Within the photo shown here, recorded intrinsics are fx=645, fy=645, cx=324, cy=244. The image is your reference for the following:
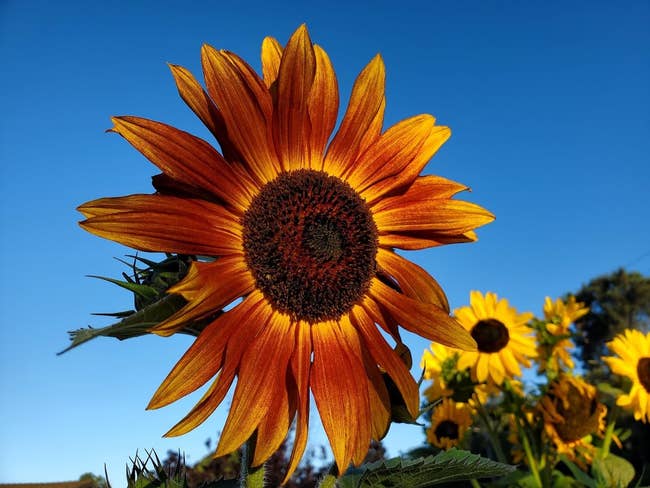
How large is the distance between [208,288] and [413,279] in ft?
1.82

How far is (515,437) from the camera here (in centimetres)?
451

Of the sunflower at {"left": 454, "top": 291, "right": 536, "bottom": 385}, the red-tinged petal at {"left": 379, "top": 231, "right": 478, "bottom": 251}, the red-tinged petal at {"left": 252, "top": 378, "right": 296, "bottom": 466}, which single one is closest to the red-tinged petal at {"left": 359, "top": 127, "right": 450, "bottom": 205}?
the red-tinged petal at {"left": 379, "top": 231, "right": 478, "bottom": 251}

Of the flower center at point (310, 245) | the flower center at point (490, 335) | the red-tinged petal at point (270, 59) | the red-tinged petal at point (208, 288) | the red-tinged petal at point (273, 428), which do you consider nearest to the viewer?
the red-tinged petal at point (208, 288)

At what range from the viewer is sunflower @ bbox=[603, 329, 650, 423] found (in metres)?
3.96

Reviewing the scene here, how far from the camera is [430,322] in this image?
5.01 feet

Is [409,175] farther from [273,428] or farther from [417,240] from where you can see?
[273,428]

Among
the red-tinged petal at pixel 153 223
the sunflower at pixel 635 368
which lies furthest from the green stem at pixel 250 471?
the sunflower at pixel 635 368

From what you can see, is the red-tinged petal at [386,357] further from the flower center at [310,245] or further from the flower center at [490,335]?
the flower center at [490,335]

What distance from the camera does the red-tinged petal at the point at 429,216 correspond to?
1652mm

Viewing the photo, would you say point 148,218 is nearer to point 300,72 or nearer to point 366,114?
point 300,72

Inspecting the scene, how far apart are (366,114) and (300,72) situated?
235 millimetres

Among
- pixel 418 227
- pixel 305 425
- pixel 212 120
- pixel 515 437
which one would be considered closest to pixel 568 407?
pixel 515 437

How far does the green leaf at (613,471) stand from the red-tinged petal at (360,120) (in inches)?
109

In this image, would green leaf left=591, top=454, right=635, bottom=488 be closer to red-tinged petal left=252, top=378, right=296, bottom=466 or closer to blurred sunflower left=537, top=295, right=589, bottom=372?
blurred sunflower left=537, top=295, right=589, bottom=372
